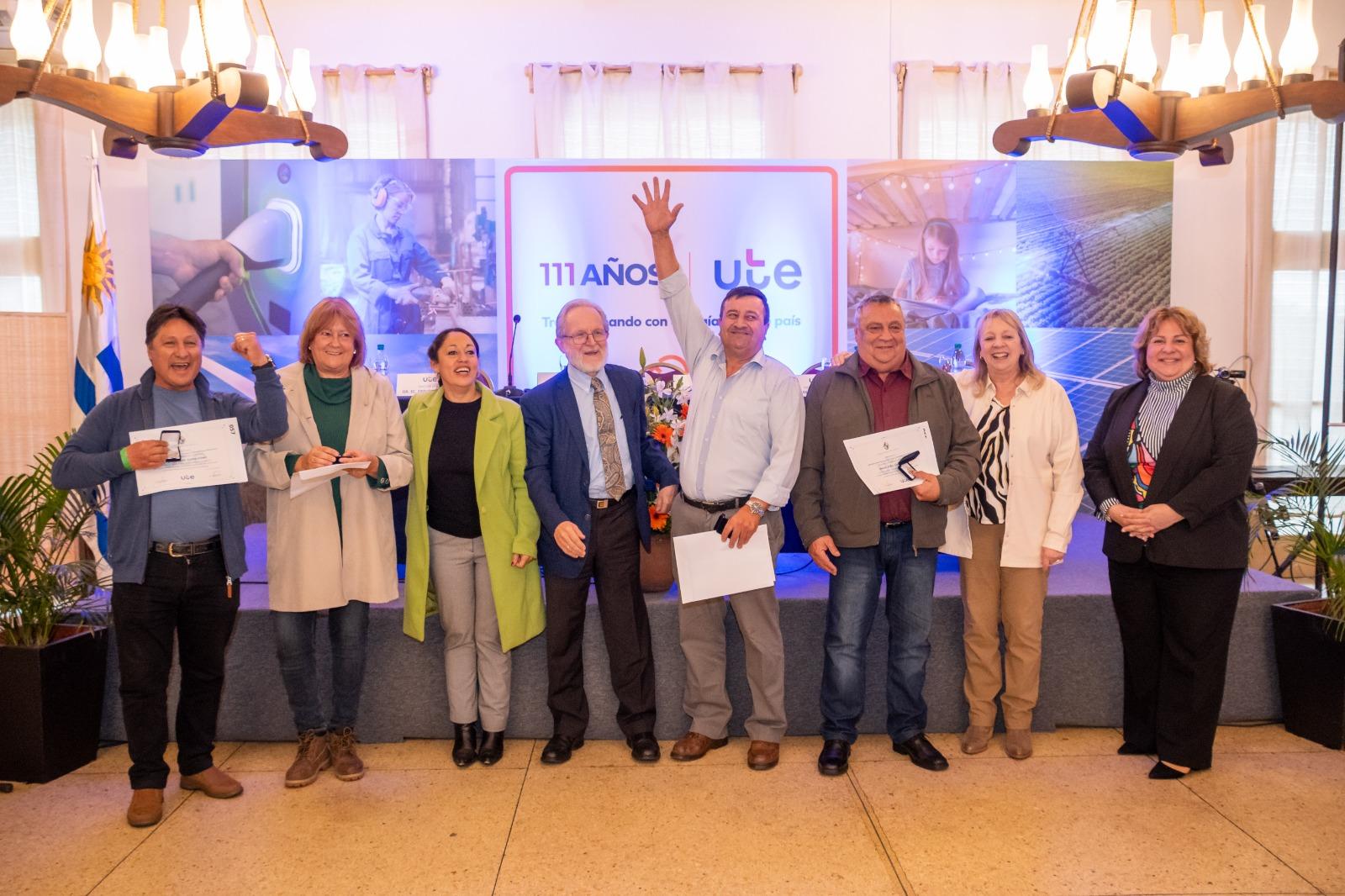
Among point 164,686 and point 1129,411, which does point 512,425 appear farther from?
point 1129,411

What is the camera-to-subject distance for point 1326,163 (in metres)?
7.34

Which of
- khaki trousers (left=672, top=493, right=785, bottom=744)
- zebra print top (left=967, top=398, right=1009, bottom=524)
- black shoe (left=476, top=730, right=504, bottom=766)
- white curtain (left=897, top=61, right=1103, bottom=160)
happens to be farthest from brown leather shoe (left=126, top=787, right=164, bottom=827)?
white curtain (left=897, top=61, right=1103, bottom=160)

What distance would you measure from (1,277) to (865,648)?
6982mm

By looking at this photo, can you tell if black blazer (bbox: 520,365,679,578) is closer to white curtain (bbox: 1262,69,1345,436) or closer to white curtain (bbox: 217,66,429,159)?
white curtain (bbox: 217,66,429,159)

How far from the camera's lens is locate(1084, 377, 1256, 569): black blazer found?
10.2 feet

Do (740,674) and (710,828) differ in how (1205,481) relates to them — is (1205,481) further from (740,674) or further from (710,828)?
(710,828)

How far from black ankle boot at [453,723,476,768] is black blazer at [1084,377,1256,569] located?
234 centimetres

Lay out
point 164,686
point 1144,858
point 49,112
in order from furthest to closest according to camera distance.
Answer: point 49,112, point 164,686, point 1144,858

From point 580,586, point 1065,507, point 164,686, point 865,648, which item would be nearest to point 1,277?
point 164,686

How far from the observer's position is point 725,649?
347 cm

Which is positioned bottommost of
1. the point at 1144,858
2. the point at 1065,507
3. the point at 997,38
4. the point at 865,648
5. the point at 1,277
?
the point at 1144,858

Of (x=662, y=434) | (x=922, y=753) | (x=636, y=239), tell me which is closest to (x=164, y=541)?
(x=662, y=434)

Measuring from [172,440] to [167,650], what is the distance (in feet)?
2.13

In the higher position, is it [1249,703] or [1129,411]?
[1129,411]
